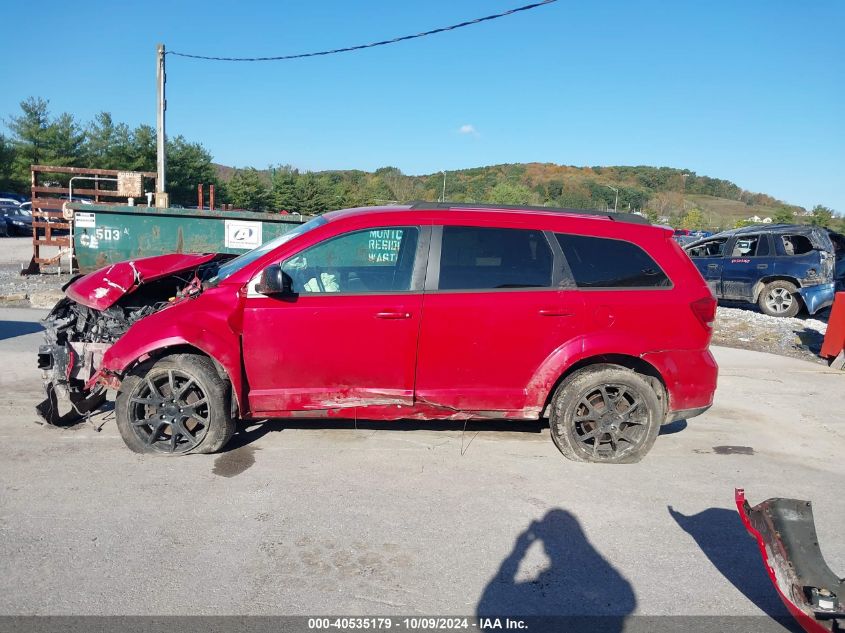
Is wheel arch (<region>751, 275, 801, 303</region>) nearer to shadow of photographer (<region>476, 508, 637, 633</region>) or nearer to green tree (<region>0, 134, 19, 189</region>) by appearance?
shadow of photographer (<region>476, 508, 637, 633</region>)

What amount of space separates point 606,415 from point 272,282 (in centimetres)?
264

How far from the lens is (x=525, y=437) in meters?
5.46

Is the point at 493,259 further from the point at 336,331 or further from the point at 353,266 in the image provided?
the point at 336,331

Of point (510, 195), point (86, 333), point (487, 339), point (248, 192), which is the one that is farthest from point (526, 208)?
point (248, 192)

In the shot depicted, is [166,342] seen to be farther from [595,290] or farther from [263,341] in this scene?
[595,290]

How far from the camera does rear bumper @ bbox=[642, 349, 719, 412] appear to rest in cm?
483

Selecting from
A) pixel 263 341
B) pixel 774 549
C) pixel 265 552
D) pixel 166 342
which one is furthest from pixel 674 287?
pixel 166 342

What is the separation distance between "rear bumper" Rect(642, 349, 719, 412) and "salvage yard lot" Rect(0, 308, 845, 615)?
0.48 m

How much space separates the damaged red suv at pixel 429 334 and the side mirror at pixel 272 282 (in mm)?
16

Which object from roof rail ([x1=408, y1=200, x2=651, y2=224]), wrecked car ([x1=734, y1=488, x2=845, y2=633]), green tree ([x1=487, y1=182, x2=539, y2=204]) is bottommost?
wrecked car ([x1=734, y1=488, x2=845, y2=633])

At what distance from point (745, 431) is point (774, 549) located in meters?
3.13

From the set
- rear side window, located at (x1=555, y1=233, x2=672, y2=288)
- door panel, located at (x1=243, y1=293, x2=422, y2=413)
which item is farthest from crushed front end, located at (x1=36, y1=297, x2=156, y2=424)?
rear side window, located at (x1=555, y1=233, x2=672, y2=288)

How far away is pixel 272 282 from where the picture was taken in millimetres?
4426

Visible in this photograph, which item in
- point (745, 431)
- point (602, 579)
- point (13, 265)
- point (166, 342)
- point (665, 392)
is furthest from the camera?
point (13, 265)
